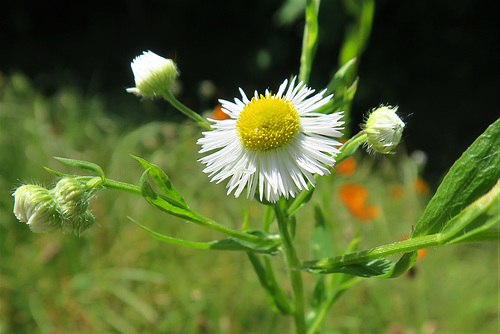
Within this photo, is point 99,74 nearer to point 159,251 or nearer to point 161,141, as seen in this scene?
point 161,141

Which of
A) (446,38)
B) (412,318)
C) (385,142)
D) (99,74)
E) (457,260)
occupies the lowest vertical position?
(385,142)

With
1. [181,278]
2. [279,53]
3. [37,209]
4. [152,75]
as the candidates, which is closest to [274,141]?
[152,75]

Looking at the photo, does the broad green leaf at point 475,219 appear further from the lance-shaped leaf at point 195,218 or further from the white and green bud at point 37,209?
the white and green bud at point 37,209

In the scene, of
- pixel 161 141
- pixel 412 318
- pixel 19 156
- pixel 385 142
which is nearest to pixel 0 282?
pixel 19 156

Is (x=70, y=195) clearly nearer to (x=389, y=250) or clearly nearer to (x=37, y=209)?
(x=37, y=209)

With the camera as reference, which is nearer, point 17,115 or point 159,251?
point 159,251

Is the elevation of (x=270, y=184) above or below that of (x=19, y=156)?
below
